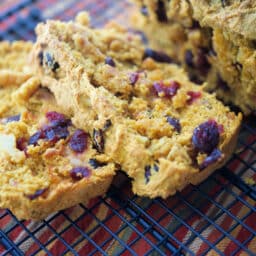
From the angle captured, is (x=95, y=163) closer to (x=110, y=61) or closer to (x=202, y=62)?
(x=110, y=61)

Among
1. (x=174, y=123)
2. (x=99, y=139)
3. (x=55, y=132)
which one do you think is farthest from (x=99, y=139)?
(x=174, y=123)

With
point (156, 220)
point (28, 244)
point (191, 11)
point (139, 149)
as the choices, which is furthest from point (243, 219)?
point (191, 11)

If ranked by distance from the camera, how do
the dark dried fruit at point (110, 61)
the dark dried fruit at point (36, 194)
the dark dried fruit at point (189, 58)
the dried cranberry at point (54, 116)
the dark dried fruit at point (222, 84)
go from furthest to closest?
the dark dried fruit at point (189, 58)
the dark dried fruit at point (222, 84)
the dark dried fruit at point (110, 61)
the dried cranberry at point (54, 116)
the dark dried fruit at point (36, 194)

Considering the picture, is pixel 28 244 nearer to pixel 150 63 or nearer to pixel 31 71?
pixel 31 71

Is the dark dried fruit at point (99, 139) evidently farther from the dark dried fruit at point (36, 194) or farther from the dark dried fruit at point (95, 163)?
the dark dried fruit at point (36, 194)

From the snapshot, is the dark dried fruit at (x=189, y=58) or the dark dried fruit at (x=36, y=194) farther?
the dark dried fruit at (x=189, y=58)

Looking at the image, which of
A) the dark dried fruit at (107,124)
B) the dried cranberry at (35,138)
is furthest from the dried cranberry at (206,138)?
the dried cranberry at (35,138)
